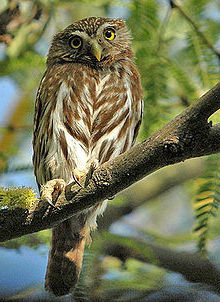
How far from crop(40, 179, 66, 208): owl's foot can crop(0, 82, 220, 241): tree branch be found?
0.03 m

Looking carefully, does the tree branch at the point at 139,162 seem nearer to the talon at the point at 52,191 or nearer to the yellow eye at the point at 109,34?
the talon at the point at 52,191

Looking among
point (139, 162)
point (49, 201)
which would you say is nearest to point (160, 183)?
point (49, 201)

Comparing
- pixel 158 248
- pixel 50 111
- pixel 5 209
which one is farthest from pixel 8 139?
pixel 5 209

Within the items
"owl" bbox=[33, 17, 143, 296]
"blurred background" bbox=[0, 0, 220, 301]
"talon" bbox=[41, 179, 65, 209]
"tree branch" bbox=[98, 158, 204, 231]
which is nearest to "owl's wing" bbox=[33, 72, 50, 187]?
"owl" bbox=[33, 17, 143, 296]

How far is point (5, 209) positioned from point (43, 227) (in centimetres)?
19

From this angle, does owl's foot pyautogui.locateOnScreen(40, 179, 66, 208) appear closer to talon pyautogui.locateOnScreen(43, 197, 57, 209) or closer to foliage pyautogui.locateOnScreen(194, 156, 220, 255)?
talon pyautogui.locateOnScreen(43, 197, 57, 209)

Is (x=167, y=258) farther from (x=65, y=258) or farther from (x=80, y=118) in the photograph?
(x=80, y=118)

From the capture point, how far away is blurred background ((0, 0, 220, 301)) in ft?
10.6

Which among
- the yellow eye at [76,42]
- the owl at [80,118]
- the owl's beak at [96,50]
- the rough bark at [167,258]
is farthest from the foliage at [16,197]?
the rough bark at [167,258]

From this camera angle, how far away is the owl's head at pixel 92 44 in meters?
3.32

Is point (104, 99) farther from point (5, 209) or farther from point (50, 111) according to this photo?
point (5, 209)

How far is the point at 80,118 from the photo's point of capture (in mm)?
3053

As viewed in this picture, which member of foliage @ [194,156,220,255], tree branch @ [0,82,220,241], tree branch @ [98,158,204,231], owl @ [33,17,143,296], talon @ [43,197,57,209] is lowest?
tree branch @ [0,82,220,241]

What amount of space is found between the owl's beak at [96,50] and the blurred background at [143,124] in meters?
0.28
